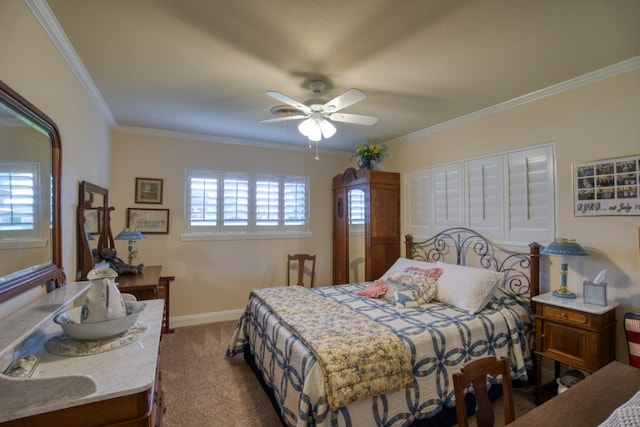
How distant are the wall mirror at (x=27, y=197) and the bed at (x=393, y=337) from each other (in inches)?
57.1

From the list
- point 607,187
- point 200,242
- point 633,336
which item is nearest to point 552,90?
point 607,187

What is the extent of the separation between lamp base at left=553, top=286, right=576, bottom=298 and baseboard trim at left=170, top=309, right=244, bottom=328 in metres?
3.71

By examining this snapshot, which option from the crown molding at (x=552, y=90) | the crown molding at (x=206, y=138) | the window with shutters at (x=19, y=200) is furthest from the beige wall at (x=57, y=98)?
the crown molding at (x=552, y=90)

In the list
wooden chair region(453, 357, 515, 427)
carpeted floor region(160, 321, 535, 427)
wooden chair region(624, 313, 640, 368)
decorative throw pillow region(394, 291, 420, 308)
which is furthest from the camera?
decorative throw pillow region(394, 291, 420, 308)

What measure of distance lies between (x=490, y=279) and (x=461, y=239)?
85cm

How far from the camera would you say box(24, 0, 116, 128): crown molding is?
5.13 feet

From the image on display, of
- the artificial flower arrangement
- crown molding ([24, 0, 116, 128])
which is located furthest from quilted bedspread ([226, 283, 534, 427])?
crown molding ([24, 0, 116, 128])

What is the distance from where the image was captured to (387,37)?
→ 73.4 inches

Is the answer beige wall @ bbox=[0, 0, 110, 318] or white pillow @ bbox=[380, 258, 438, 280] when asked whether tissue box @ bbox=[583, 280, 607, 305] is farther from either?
beige wall @ bbox=[0, 0, 110, 318]

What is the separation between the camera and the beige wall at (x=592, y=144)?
7.23 ft

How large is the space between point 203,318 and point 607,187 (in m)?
4.55

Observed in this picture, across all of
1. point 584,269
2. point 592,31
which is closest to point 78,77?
point 592,31

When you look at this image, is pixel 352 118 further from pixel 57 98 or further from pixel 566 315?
pixel 566 315

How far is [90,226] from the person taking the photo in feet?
8.67
